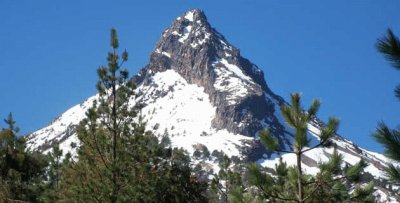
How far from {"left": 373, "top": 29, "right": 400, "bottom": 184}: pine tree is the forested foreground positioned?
11mm

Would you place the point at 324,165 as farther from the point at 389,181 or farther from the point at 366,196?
the point at 389,181

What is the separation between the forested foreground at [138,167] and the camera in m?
10.9

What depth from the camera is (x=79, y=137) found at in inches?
758

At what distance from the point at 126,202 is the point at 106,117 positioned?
12.4 feet

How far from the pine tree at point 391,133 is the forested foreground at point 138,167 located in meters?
0.01

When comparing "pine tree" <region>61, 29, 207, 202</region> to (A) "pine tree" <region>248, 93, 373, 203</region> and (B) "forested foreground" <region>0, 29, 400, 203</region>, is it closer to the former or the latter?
(B) "forested foreground" <region>0, 29, 400, 203</region>

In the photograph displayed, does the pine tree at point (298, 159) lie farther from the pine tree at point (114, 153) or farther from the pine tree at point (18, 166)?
the pine tree at point (18, 166)

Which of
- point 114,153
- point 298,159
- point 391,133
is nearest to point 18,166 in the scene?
point 114,153

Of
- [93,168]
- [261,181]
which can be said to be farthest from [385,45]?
[93,168]

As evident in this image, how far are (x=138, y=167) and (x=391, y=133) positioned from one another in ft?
44.9

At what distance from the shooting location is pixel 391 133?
685 cm

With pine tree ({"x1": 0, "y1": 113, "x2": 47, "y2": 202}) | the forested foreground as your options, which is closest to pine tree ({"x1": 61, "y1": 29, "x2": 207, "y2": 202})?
the forested foreground

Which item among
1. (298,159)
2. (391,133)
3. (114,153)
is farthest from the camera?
(114,153)

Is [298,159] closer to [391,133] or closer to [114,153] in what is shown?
[391,133]
